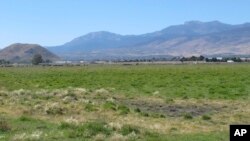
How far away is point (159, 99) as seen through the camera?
37.9 meters

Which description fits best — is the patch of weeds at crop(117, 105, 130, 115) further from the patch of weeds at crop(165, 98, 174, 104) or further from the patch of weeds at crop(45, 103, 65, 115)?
the patch of weeds at crop(165, 98, 174, 104)

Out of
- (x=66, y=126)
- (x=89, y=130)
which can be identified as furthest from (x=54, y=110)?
(x=89, y=130)

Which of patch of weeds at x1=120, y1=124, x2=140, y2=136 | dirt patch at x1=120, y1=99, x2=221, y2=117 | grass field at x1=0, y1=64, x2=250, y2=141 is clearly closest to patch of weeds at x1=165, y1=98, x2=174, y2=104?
grass field at x1=0, y1=64, x2=250, y2=141

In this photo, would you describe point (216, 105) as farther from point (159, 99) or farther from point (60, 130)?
point (60, 130)

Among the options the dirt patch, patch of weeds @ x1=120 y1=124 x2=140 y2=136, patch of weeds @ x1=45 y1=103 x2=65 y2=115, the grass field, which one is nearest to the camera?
the grass field

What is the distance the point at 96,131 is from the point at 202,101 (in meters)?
18.1

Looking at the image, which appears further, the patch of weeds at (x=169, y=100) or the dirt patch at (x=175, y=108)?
the patch of weeds at (x=169, y=100)

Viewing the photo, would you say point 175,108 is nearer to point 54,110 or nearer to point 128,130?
point 54,110

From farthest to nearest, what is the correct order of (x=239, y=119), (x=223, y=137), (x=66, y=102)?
(x=66, y=102) → (x=239, y=119) → (x=223, y=137)

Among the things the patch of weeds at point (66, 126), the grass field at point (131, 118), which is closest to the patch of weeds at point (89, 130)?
the grass field at point (131, 118)

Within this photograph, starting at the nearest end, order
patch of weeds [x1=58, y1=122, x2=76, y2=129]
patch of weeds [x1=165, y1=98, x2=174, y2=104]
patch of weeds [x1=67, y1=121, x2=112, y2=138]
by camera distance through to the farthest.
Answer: patch of weeds [x1=67, y1=121, x2=112, y2=138], patch of weeds [x1=58, y1=122, x2=76, y2=129], patch of weeds [x1=165, y1=98, x2=174, y2=104]

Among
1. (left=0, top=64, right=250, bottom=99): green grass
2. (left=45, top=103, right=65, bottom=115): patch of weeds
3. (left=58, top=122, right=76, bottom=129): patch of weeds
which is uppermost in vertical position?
(left=58, top=122, right=76, bottom=129): patch of weeds

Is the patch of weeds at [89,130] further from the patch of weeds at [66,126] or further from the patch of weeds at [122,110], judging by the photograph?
the patch of weeds at [122,110]

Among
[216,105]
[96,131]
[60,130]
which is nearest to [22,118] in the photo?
[60,130]
